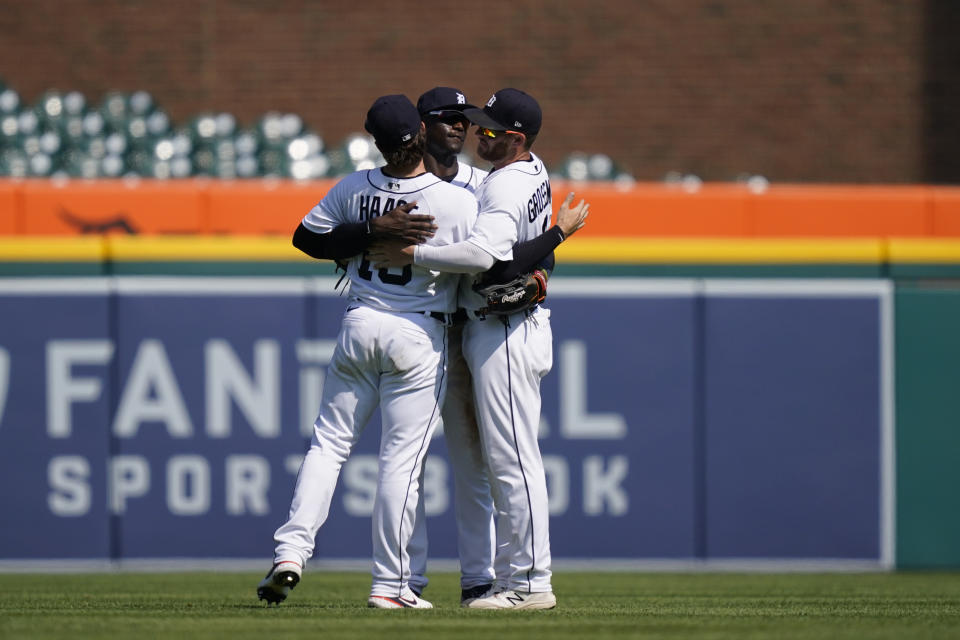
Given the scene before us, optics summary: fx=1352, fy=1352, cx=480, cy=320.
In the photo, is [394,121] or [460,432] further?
[460,432]

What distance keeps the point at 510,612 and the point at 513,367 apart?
83 centimetres

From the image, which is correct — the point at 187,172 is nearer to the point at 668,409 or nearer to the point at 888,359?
the point at 668,409

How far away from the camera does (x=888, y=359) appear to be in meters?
7.25

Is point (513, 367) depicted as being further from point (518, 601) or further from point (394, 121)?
point (394, 121)

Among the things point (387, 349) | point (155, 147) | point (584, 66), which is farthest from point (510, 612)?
point (584, 66)

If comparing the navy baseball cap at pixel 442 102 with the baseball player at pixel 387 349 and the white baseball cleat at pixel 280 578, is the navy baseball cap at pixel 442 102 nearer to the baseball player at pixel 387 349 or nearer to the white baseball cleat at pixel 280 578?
the baseball player at pixel 387 349

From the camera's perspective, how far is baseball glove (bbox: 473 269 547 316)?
4621 millimetres

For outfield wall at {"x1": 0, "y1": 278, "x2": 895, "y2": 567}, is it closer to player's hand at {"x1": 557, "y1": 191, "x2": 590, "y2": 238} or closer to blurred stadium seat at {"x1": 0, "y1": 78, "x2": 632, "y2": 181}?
player's hand at {"x1": 557, "y1": 191, "x2": 590, "y2": 238}

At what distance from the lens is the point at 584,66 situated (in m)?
12.6

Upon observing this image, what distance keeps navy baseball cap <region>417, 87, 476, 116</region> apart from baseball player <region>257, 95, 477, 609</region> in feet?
0.60

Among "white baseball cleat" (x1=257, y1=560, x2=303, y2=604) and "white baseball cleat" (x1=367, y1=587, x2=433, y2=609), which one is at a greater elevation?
"white baseball cleat" (x1=257, y1=560, x2=303, y2=604)

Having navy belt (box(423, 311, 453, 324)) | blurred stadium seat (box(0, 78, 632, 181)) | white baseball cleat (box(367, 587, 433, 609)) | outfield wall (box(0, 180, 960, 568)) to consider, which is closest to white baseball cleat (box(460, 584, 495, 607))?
white baseball cleat (box(367, 587, 433, 609))

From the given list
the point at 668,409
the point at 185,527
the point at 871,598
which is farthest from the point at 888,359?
the point at 185,527

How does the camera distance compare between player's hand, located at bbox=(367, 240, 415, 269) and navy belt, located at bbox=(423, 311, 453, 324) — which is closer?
player's hand, located at bbox=(367, 240, 415, 269)
